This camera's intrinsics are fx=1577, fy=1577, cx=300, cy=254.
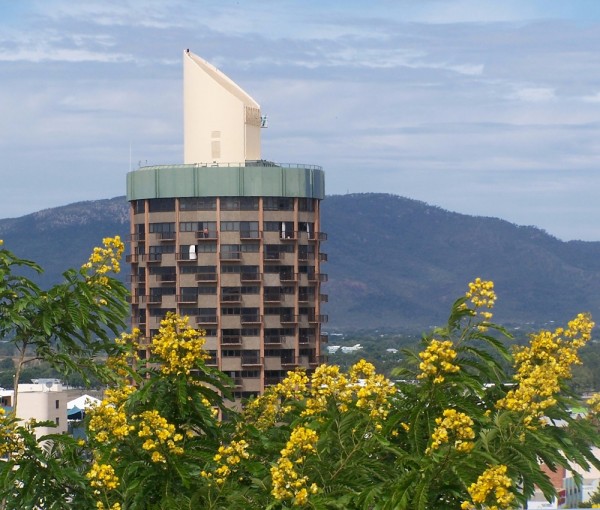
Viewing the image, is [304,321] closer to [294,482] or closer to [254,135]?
[254,135]

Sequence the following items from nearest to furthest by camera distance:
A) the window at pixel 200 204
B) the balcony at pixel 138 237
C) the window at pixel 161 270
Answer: the window at pixel 161 270 < the window at pixel 200 204 < the balcony at pixel 138 237

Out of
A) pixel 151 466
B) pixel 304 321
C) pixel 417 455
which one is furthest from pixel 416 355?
pixel 304 321

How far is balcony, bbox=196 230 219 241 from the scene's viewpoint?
192875 millimetres

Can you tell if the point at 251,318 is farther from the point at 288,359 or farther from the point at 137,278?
the point at 137,278

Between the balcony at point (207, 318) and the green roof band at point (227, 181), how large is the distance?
1521 cm

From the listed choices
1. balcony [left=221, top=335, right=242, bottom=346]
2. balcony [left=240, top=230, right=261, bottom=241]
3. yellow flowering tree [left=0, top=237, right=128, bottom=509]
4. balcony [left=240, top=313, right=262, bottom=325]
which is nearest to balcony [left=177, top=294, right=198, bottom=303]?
balcony [left=221, top=335, right=242, bottom=346]

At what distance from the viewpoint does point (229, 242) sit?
193 meters

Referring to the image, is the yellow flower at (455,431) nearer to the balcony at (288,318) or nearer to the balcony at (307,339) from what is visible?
the balcony at (288,318)

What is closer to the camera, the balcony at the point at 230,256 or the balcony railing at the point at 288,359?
the balcony railing at the point at 288,359

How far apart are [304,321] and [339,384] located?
161831 millimetres

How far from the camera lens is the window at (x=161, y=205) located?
644 feet

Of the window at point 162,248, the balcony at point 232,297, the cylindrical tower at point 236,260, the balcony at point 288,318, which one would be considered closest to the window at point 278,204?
the cylindrical tower at point 236,260

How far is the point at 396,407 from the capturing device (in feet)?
98.8

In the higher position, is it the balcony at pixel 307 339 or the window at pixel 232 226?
the window at pixel 232 226
